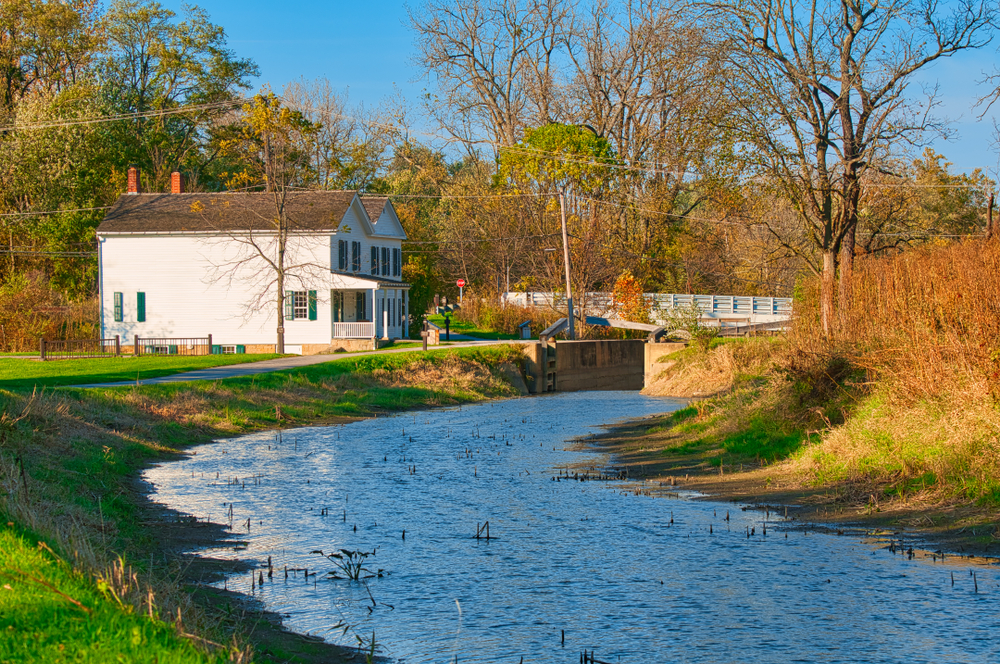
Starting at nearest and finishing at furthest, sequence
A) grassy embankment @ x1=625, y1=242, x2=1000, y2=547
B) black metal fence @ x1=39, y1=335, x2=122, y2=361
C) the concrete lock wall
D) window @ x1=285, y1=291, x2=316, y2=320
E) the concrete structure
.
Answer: grassy embankment @ x1=625, y1=242, x2=1000, y2=547, black metal fence @ x1=39, y1=335, x2=122, y2=361, the concrete structure, the concrete lock wall, window @ x1=285, y1=291, x2=316, y2=320

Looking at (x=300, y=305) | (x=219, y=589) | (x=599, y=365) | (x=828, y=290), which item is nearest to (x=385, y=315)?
(x=300, y=305)

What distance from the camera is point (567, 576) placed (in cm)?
1054

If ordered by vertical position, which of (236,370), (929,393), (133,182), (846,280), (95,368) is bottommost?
(236,370)

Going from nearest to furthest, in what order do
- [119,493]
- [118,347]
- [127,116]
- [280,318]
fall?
[119,493] → [118,347] → [280,318] → [127,116]

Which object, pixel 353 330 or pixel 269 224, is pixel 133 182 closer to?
pixel 269 224

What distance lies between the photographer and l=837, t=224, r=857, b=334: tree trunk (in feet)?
66.6

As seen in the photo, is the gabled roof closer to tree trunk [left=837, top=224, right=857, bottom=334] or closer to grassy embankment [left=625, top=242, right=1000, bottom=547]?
tree trunk [left=837, top=224, right=857, bottom=334]

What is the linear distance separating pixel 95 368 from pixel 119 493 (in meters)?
17.8

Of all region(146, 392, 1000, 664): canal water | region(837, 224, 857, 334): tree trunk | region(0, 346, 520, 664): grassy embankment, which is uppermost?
region(837, 224, 857, 334): tree trunk

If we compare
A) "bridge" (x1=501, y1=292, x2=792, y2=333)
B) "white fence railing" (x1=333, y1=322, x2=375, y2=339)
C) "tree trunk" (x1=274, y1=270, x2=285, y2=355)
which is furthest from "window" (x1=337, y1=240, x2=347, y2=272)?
"bridge" (x1=501, y1=292, x2=792, y2=333)

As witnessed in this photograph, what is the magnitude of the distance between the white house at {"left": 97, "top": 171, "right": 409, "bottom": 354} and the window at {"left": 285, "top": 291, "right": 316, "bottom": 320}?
0.05 metres

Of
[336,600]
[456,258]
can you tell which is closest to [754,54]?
[336,600]

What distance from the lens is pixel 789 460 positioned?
16.2 meters

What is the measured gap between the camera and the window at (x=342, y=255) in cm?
4641
